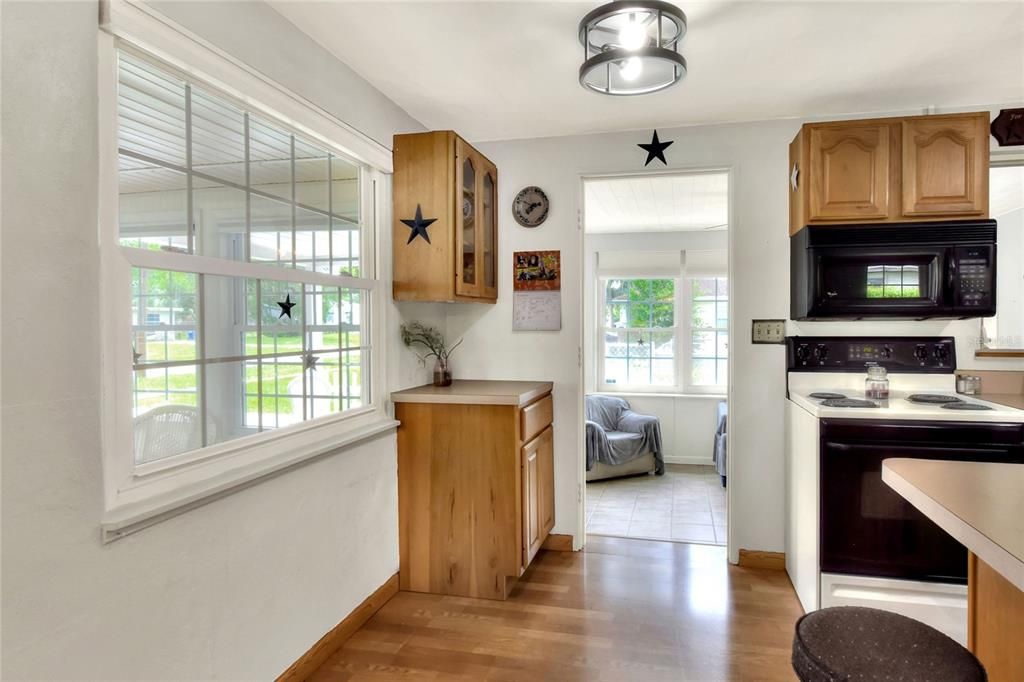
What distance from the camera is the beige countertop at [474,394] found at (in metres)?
2.72

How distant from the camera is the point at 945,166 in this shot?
2639mm

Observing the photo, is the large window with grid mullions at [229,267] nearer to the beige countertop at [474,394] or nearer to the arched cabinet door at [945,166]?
the beige countertop at [474,394]

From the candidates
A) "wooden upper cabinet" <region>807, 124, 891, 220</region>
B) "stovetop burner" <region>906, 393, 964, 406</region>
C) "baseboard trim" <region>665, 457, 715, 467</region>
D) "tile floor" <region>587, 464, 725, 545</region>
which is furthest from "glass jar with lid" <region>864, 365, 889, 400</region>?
"baseboard trim" <region>665, 457, 715, 467</region>

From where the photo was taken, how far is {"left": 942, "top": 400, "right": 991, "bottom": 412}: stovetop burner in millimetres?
2482

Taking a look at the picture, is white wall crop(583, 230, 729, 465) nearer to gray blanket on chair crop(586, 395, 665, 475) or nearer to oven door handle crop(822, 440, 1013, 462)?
gray blanket on chair crop(586, 395, 665, 475)

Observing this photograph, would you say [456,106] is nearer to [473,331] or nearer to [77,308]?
[473,331]

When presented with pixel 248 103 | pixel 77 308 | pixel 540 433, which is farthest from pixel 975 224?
pixel 77 308

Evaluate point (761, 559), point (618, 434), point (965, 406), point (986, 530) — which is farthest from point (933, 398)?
point (618, 434)

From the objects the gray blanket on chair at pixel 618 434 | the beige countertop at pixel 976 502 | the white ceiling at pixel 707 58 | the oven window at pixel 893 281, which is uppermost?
the white ceiling at pixel 707 58

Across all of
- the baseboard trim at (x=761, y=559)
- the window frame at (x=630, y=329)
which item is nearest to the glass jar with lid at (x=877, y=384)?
the baseboard trim at (x=761, y=559)

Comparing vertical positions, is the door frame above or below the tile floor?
above

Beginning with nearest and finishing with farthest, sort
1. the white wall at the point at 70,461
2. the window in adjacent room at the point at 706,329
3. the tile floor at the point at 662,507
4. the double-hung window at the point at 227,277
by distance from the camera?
the white wall at the point at 70,461
the double-hung window at the point at 227,277
the tile floor at the point at 662,507
the window in adjacent room at the point at 706,329

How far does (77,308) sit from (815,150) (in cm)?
289

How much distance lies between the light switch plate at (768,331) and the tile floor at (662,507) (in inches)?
49.6
